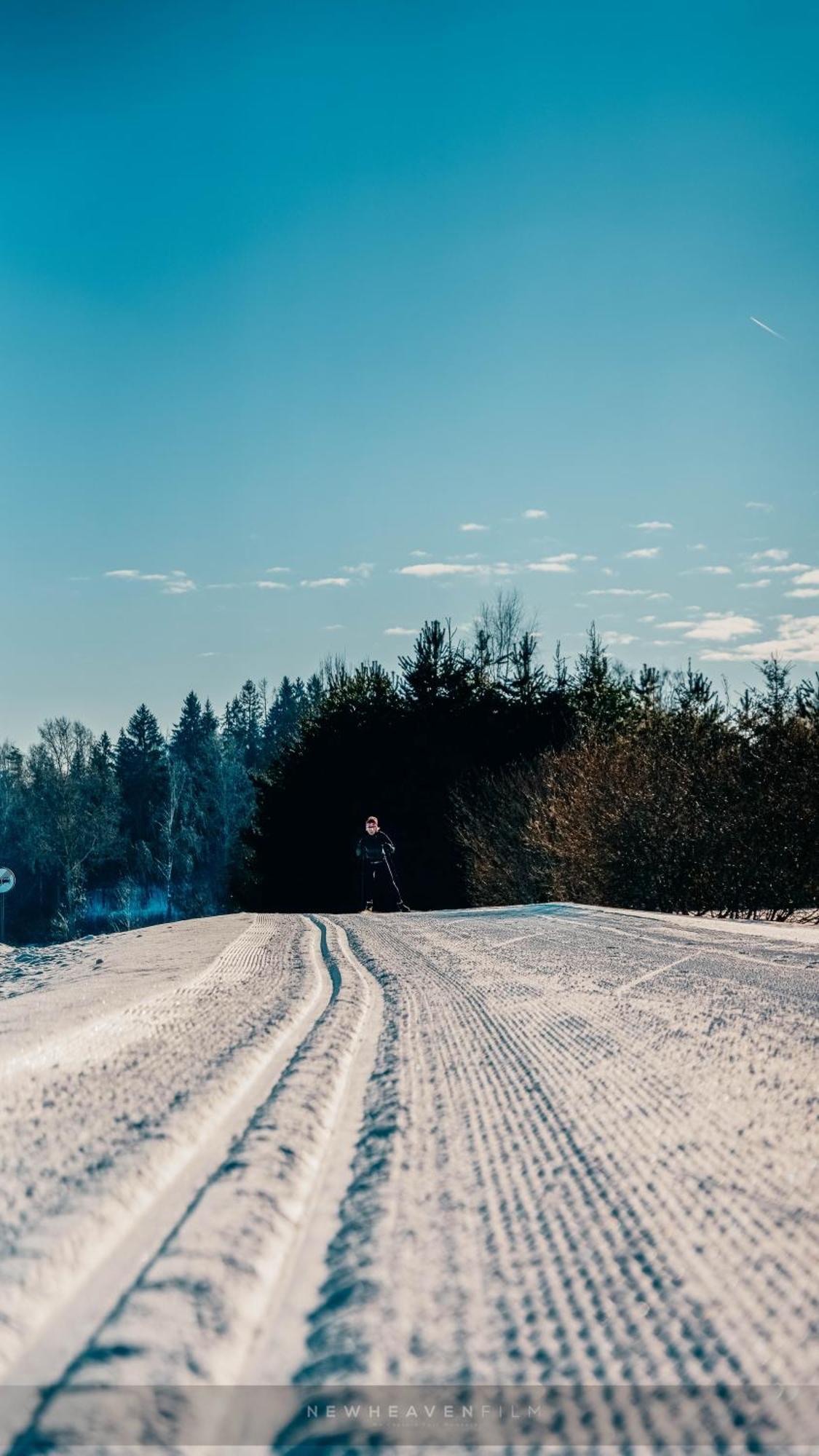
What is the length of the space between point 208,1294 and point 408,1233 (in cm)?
30

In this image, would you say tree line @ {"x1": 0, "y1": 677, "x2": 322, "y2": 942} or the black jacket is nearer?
the black jacket

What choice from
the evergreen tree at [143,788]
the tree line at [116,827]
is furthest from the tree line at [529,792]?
the evergreen tree at [143,788]

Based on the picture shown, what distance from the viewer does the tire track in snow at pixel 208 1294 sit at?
34.2 inches

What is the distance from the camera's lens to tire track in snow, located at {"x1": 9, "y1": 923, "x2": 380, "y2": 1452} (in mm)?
868

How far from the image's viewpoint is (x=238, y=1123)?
1.71m

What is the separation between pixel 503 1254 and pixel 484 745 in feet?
80.5

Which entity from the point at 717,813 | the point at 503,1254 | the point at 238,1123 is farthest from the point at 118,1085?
the point at 717,813

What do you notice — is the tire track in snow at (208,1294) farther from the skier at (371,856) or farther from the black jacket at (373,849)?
the black jacket at (373,849)

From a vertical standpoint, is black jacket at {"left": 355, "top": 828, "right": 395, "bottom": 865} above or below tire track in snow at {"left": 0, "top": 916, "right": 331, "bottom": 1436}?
above

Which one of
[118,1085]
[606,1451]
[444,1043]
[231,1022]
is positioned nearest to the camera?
[606,1451]

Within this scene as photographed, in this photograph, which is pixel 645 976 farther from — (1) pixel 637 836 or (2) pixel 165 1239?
(1) pixel 637 836

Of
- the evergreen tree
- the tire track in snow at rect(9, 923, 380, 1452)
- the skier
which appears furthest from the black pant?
the evergreen tree

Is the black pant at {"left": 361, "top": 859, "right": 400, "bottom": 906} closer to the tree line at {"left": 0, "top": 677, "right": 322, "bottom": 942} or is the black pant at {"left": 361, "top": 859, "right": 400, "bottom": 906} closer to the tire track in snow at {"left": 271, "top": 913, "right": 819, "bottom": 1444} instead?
the tire track in snow at {"left": 271, "top": 913, "right": 819, "bottom": 1444}

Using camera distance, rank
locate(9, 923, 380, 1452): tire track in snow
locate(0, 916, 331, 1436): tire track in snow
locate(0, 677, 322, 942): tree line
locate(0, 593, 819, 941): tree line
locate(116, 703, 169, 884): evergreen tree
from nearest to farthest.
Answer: locate(9, 923, 380, 1452): tire track in snow
locate(0, 916, 331, 1436): tire track in snow
locate(0, 593, 819, 941): tree line
locate(0, 677, 322, 942): tree line
locate(116, 703, 169, 884): evergreen tree
